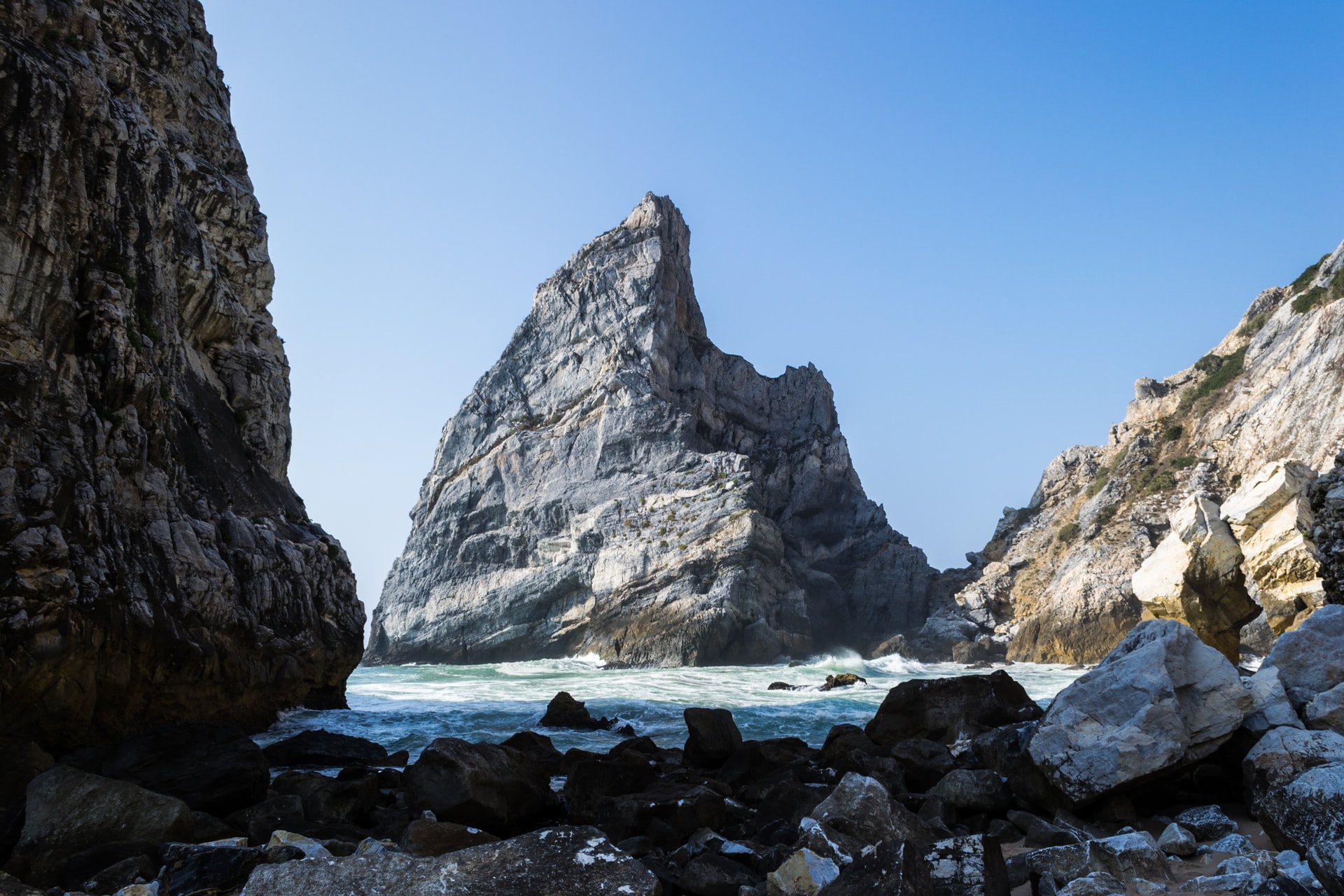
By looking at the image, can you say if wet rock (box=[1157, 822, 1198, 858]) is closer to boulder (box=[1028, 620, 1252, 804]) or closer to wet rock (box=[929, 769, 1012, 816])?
boulder (box=[1028, 620, 1252, 804])

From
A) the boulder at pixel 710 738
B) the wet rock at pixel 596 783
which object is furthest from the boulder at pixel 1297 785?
the boulder at pixel 710 738

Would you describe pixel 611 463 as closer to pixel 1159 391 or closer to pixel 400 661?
pixel 400 661

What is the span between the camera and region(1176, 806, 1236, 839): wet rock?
6238 millimetres

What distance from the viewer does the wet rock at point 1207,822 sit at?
6.24 m

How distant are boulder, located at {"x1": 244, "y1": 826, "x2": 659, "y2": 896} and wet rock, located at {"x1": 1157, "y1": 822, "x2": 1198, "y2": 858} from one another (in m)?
4.05

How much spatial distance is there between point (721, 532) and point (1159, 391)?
116 feet

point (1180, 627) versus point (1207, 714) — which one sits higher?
point (1180, 627)

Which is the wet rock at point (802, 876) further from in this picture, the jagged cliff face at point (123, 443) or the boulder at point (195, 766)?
the jagged cliff face at point (123, 443)

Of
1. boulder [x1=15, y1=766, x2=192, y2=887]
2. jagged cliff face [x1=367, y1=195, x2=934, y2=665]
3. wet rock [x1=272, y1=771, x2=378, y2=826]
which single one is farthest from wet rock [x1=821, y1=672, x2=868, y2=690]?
boulder [x1=15, y1=766, x2=192, y2=887]

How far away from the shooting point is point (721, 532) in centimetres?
5728

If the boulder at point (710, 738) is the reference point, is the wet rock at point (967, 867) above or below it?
above

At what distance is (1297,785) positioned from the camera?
493cm

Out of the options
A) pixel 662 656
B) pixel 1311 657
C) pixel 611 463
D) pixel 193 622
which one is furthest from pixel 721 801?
pixel 611 463

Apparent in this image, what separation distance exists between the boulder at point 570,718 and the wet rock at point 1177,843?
14.1 m
